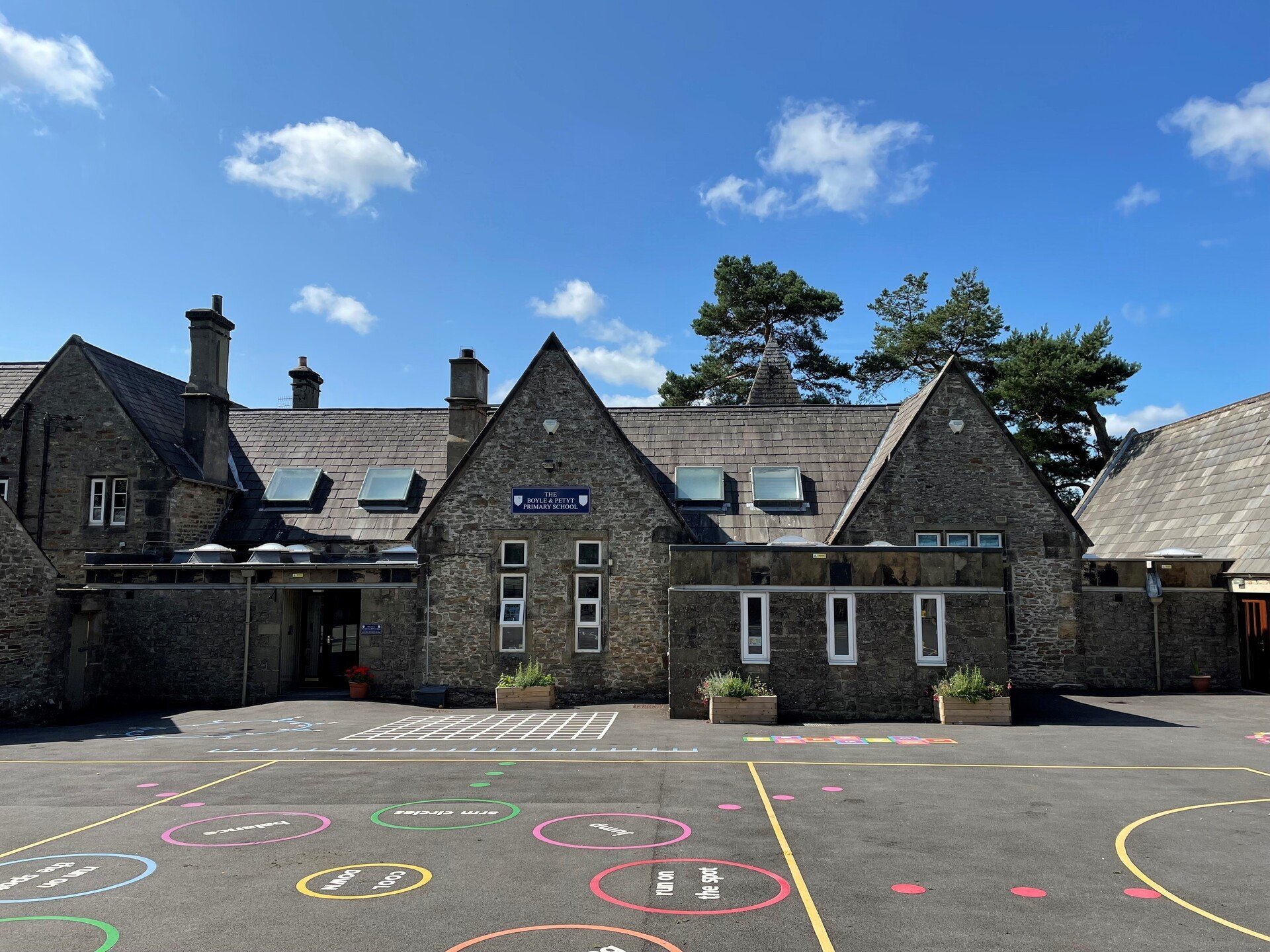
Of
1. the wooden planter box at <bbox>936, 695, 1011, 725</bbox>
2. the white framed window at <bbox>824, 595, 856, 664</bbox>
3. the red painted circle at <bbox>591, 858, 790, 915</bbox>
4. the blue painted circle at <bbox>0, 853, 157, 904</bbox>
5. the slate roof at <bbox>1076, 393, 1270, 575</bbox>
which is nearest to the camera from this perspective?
the red painted circle at <bbox>591, 858, 790, 915</bbox>

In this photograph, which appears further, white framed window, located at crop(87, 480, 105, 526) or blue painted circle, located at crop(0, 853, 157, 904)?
white framed window, located at crop(87, 480, 105, 526)

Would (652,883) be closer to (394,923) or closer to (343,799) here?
(394,923)

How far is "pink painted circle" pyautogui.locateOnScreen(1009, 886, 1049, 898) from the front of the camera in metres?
7.90

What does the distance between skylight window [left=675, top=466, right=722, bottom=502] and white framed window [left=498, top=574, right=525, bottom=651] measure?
5395 millimetres

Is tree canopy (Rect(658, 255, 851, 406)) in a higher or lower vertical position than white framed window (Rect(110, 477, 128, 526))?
higher

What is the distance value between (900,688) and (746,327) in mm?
33469

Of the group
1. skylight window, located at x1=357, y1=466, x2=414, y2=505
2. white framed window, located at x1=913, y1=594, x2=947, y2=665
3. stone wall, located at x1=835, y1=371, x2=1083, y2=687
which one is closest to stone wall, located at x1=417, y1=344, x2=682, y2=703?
skylight window, located at x1=357, y1=466, x2=414, y2=505

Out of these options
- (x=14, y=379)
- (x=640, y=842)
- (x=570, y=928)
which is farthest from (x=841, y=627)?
(x=14, y=379)

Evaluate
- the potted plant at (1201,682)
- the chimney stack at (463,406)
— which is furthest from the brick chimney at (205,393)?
the potted plant at (1201,682)

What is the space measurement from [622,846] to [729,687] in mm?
9261

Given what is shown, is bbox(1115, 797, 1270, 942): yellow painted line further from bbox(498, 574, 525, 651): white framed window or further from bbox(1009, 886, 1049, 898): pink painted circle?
bbox(498, 574, 525, 651): white framed window

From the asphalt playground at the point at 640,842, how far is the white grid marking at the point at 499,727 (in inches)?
9.4

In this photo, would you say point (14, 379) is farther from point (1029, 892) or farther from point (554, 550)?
point (1029, 892)

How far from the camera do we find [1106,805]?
11148mm
